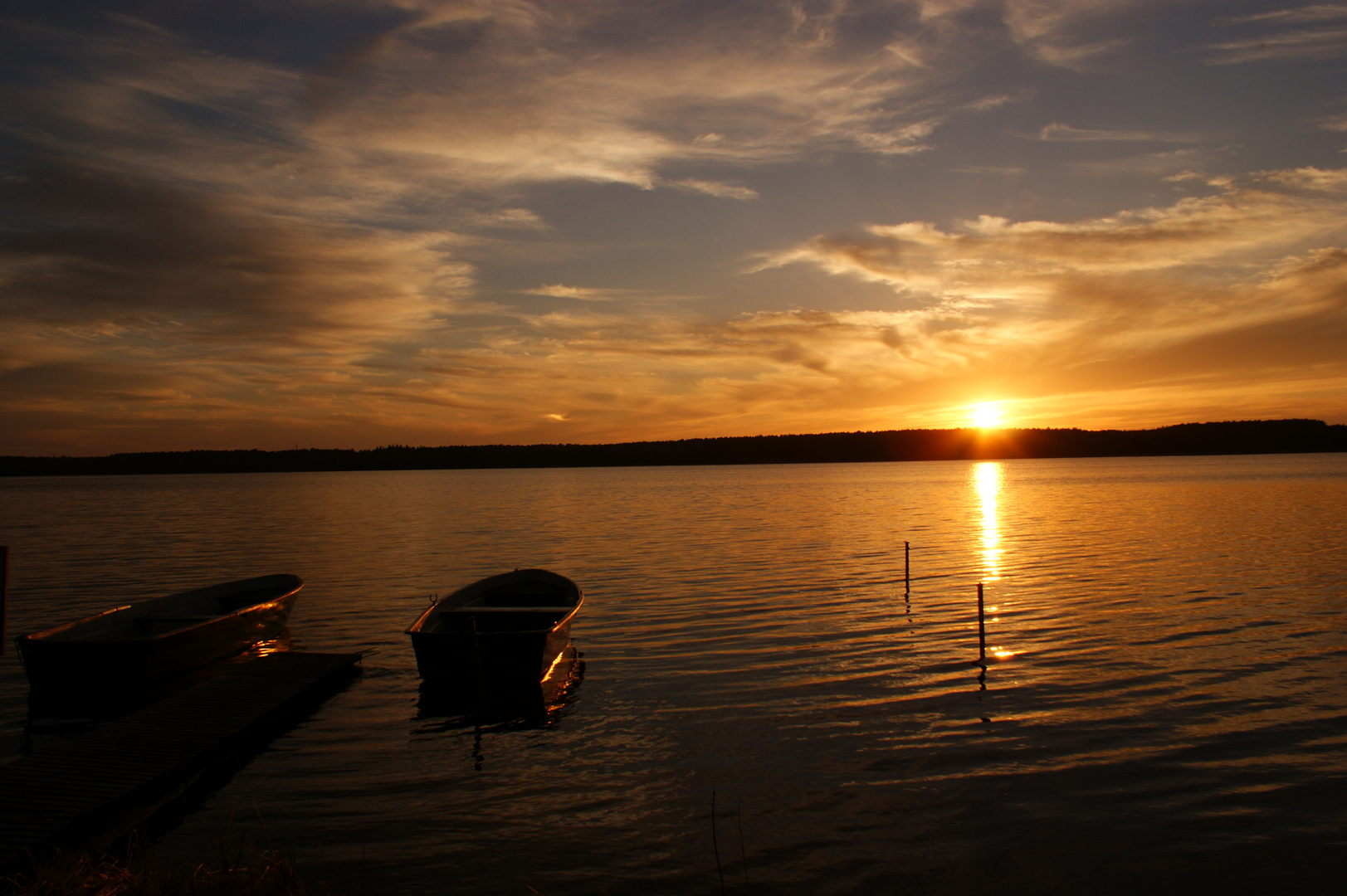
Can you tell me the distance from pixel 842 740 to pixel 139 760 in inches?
380

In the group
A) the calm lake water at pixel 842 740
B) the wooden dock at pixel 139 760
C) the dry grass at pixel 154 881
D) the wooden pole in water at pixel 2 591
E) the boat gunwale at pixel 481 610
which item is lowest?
the calm lake water at pixel 842 740

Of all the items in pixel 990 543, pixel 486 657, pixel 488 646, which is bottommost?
pixel 990 543

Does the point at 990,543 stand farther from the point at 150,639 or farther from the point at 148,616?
the point at 150,639

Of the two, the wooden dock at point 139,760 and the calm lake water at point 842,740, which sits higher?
the wooden dock at point 139,760

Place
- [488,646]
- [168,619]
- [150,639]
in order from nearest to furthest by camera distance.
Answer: [488,646], [150,639], [168,619]

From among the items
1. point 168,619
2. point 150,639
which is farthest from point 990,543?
point 150,639

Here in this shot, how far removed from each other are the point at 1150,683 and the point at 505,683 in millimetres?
11824

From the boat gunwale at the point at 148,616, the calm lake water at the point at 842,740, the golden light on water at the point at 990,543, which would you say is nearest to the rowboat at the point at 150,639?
the boat gunwale at the point at 148,616

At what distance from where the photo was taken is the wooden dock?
8.48 m

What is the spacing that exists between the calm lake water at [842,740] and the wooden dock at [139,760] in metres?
0.53

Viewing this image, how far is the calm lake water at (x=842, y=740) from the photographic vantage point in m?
8.36

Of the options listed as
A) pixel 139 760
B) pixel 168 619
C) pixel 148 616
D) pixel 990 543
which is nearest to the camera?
pixel 139 760

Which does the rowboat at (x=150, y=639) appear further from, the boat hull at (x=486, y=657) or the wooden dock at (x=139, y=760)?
the boat hull at (x=486, y=657)

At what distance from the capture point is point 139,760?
10375 mm
